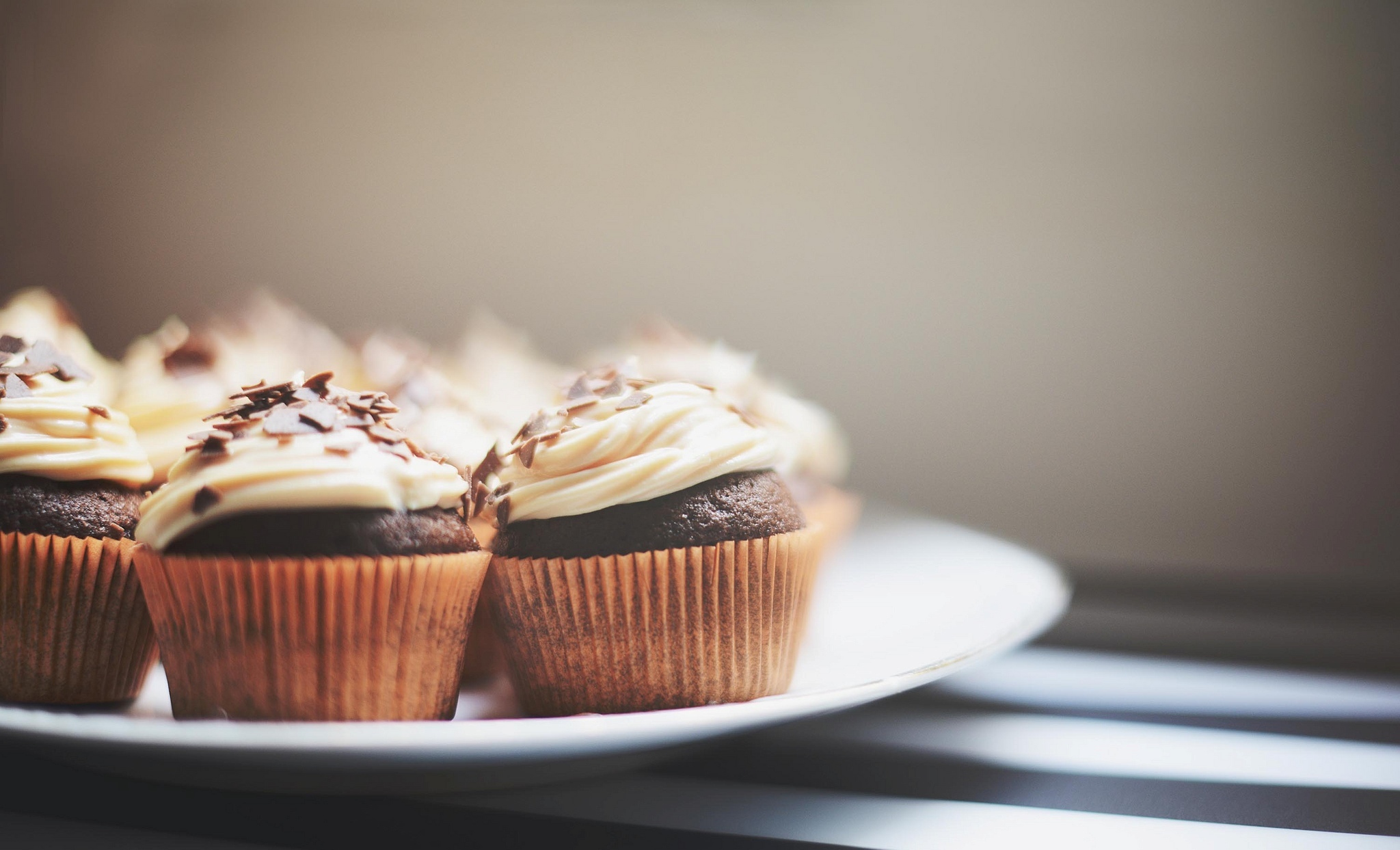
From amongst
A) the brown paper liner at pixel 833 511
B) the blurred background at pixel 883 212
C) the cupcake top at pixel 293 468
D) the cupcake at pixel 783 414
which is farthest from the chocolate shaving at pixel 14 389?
the blurred background at pixel 883 212

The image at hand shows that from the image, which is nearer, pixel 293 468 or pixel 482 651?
pixel 293 468

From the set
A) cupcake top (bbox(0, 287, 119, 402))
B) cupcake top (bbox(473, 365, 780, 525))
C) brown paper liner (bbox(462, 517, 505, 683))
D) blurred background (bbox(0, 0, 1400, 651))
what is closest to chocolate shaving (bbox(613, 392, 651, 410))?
cupcake top (bbox(473, 365, 780, 525))

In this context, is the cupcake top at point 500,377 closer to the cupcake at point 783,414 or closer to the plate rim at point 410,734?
the cupcake at point 783,414

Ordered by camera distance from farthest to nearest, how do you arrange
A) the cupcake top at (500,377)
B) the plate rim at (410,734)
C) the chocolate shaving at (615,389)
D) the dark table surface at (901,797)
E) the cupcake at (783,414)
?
the cupcake at (783,414) → the cupcake top at (500,377) → the chocolate shaving at (615,389) → the dark table surface at (901,797) → the plate rim at (410,734)

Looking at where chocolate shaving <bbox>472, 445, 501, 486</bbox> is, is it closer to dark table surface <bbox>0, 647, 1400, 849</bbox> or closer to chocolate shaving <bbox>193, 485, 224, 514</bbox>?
chocolate shaving <bbox>193, 485, 224, 514</bbox>

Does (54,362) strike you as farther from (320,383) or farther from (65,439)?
(320,383)

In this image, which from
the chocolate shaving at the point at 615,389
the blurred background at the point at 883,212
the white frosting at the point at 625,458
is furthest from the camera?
the blurred background at the point at 883,212

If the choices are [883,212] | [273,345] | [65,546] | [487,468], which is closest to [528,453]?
[487,468]

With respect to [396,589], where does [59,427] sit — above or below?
above
